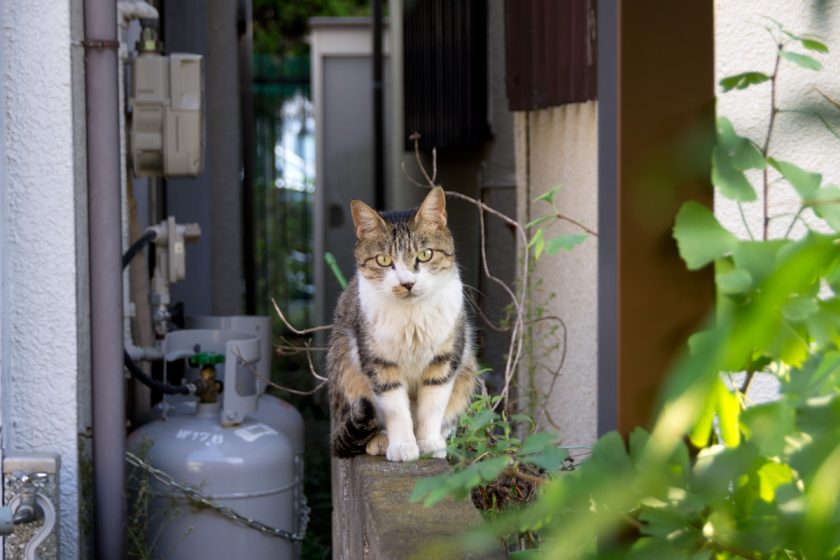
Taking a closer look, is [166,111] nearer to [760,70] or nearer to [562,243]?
[760,70]

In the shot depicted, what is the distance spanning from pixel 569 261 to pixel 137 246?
1551 mm

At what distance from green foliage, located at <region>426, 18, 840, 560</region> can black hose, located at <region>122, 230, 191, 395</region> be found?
307 cm

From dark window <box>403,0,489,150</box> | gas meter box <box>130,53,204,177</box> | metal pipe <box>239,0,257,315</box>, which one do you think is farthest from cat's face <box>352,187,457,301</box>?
metal pipe <box>239,0,257,315</box>

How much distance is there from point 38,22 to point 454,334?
1589mm

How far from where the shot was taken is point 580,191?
13.0 feet

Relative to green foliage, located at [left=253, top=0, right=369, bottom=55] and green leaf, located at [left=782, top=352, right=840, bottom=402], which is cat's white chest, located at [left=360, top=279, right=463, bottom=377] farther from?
green foliage, located at [left=253, top=0, right=369, bottom=55]

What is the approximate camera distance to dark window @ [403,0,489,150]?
232 inches

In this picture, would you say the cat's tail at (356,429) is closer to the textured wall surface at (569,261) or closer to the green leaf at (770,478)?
the textured wall surface at (569,261)

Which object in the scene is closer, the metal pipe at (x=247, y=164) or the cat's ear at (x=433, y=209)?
the cat's ear at (x=433, y=209)

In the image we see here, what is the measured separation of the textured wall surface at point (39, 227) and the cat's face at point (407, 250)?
98 cm

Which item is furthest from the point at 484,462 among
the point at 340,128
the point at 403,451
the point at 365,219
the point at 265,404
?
the point at 340,128

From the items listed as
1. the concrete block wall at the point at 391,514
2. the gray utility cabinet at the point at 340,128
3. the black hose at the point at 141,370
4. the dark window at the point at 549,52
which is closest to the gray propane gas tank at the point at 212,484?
the black hose at the point at 141,370

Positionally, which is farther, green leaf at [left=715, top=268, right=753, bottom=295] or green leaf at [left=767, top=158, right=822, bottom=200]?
green leaf at [left=767, top=158, right=822, bottom=200]

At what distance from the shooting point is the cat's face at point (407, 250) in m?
2.91
